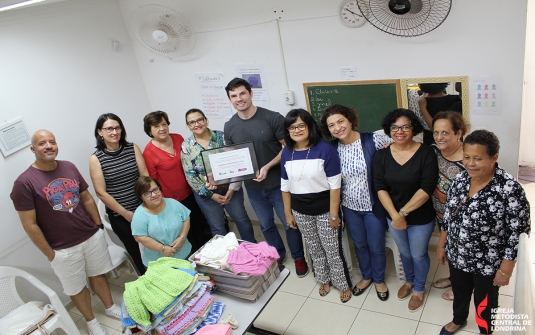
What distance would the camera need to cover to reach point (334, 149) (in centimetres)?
268

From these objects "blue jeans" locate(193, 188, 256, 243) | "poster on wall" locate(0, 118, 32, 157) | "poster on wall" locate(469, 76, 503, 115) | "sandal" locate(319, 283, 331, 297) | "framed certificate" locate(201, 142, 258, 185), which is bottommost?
"sandal" locate(319, 283, 331, 297)

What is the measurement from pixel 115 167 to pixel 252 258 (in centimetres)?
145

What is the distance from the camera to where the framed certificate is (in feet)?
9.75

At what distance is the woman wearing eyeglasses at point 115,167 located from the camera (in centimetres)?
305

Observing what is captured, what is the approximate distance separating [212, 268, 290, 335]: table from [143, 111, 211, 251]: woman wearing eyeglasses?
3.90 ft

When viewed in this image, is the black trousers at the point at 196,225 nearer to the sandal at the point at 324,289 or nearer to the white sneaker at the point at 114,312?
the white sneaker at the point at 114,312

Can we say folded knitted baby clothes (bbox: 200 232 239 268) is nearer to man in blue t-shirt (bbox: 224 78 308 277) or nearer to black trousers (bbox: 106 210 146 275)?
man in blue t-shirt (bbox: 224 78 308 277)

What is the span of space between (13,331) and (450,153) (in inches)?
118

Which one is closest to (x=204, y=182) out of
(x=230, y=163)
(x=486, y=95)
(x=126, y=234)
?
(x=230, y=163)

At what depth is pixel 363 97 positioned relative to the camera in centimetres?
314

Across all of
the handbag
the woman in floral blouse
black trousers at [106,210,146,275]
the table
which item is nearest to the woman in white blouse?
the woman in floral blouse

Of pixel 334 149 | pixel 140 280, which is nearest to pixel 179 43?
pixel 334 149

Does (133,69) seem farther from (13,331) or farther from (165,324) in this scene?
(165,324)

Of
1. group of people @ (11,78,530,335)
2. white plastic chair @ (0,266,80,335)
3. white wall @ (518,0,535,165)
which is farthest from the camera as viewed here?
white wall @ (518,0,535,165)
